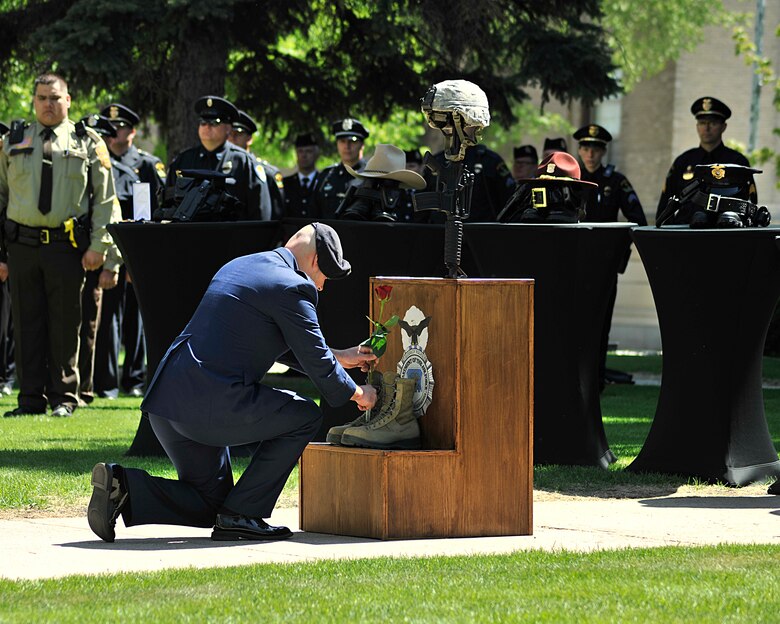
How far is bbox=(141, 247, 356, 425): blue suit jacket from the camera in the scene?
6.52 m

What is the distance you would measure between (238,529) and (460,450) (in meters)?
1.00

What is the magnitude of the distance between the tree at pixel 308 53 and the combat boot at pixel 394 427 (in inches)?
358

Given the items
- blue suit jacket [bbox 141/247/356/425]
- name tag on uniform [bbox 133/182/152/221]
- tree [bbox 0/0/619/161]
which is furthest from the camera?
tree [bbox 0/0/619/161]

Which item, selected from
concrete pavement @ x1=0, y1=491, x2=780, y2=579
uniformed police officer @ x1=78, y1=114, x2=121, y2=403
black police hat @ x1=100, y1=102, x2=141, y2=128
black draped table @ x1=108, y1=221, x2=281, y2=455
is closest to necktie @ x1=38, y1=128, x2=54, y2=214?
uniformed police officer @ x1=78, y1=114, x2=121, y2=403

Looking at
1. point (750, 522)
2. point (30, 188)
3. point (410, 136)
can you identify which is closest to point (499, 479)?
point (750, 522)

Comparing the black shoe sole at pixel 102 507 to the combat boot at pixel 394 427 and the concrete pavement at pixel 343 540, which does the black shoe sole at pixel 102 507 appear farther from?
the combat boot at pixel 394 427

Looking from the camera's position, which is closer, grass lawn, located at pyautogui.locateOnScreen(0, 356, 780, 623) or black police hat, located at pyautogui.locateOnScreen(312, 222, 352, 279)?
grass lawn, located at pyautogui.locateOnScreen(0, 356, 780, 623)

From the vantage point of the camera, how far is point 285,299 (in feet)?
21.4

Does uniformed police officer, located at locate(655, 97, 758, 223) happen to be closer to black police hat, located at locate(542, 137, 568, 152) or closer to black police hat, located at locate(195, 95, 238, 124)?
black police hat, located at locate(542, 137, 568, 152)

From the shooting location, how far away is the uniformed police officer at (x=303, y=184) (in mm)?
13727

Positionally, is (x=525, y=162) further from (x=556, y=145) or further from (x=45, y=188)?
(x=45, y=188)

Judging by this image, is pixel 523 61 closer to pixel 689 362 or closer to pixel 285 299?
pixel 689 362

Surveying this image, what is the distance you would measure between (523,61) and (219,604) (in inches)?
502

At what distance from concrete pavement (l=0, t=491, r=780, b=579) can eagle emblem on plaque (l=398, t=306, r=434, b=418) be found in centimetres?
64
